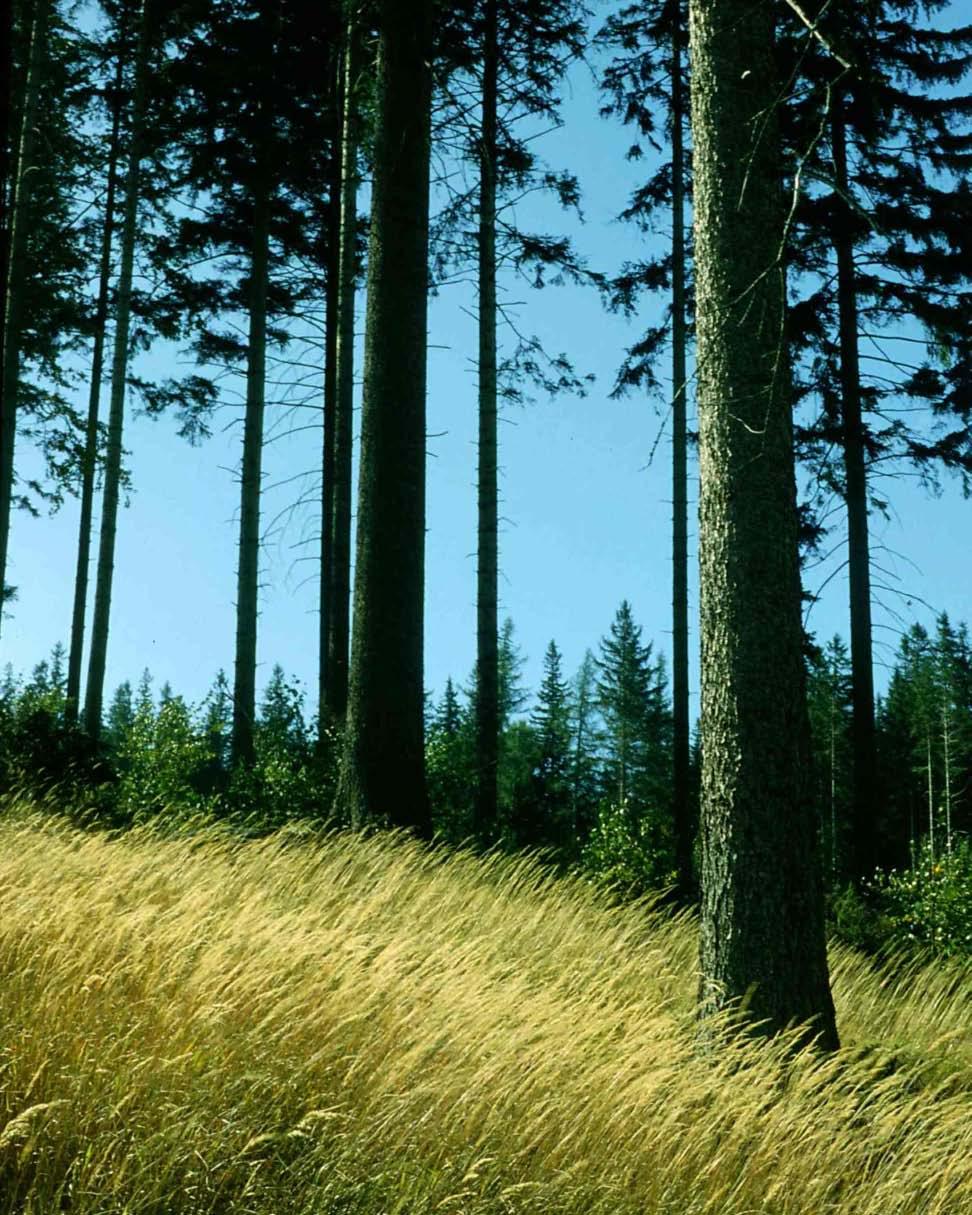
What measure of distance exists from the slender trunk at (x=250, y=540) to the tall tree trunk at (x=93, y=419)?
16.1 ft

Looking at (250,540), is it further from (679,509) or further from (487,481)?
(679,509)

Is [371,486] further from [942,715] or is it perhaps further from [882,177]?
[942,715]

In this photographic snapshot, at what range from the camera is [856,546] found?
619 inches

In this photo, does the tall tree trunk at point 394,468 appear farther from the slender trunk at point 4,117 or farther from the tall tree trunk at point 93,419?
the tall tree trunk at point 93,419

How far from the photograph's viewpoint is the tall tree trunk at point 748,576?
5.02 meters

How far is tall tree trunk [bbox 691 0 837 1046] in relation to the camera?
502 centimetres

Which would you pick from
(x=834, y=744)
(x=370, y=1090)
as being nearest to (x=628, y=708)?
(x=834, y=744)

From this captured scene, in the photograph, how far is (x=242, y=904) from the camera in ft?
18.4

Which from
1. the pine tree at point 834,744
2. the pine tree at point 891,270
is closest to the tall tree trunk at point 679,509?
the pine tree at point 891,270

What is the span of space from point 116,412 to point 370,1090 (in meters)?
14.8

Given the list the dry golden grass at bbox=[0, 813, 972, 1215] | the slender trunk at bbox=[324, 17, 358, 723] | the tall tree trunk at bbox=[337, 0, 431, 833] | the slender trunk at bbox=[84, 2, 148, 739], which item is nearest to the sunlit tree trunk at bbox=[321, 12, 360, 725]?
the slender trunk at bbox=[324, 17, 358, 723]

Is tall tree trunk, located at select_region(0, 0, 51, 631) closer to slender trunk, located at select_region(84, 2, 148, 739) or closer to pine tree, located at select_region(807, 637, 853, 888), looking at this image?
slender trunk, located at select_region(84, 2, 148, 739)

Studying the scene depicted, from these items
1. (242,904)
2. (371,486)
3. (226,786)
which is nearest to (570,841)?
(226,786)

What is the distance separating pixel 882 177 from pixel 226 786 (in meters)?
13.2
